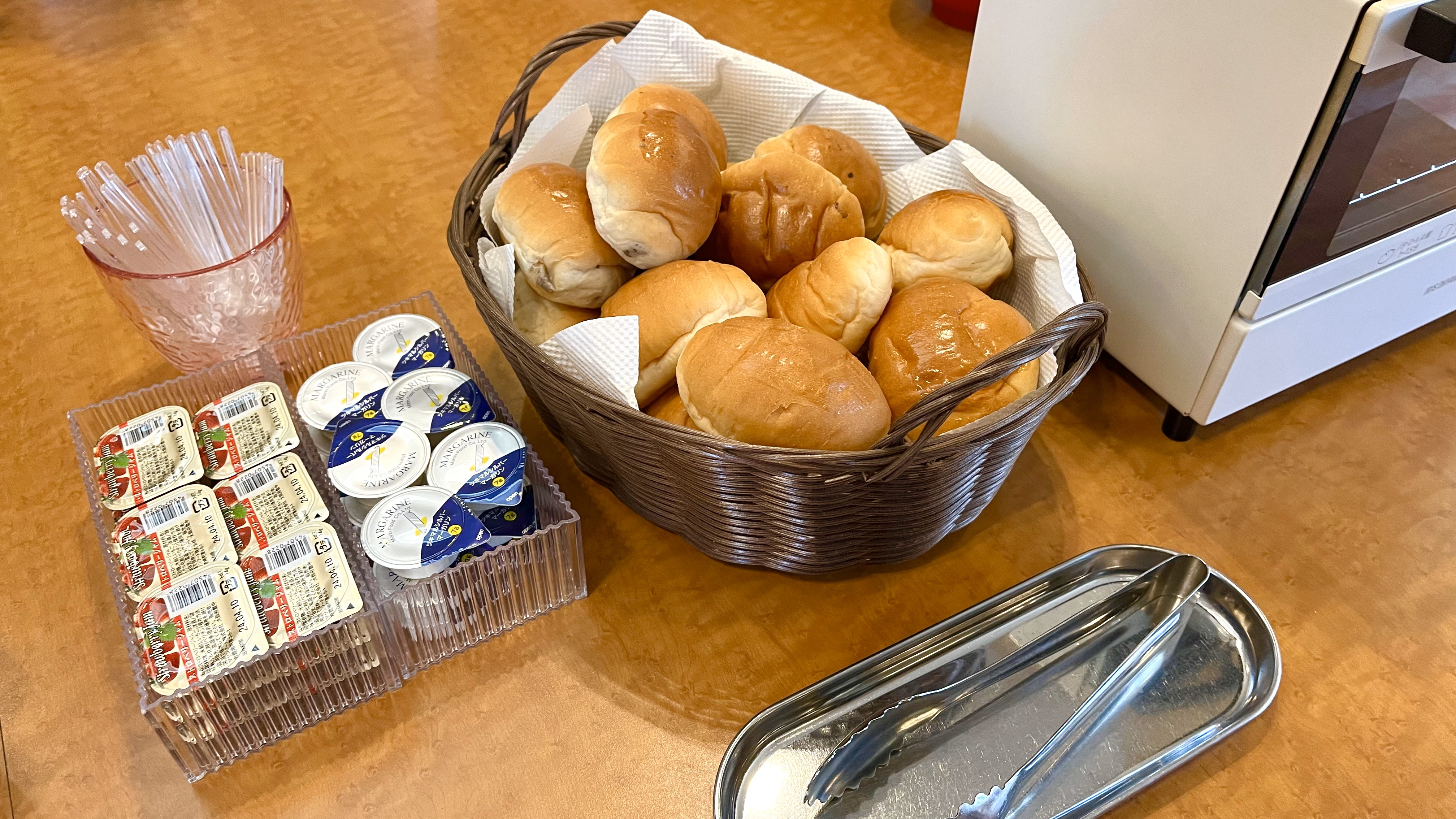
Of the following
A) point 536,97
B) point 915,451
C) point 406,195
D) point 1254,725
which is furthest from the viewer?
point 536,97

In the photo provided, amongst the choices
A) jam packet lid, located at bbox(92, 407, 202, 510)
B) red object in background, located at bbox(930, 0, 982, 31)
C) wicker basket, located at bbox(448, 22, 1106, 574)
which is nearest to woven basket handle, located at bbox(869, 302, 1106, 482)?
wicker basket, located at bbox(448, 22, 1106, 574)

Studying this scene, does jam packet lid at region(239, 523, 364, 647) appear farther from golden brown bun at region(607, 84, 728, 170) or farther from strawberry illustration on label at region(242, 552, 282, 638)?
golden brown bun at region(607, 84, 728, 170)

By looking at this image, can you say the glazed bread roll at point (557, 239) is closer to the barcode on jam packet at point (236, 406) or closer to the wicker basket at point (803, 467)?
the wicker basket at point (803, 467)

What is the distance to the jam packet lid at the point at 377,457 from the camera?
65 centimetres

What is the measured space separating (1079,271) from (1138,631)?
0.28 m

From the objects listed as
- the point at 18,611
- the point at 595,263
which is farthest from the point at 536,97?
the point at 18,611

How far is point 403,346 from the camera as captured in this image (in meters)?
0.76

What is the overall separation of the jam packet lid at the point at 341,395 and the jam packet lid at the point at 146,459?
8 cm

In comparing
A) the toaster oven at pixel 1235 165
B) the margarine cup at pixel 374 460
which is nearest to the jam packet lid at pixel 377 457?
the margarine cup at pixel 374 460

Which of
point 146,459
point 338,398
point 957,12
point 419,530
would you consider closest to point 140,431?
point 146,459

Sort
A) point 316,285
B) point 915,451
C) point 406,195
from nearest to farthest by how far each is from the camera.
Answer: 1. point 915,451
2. point 316,285
3. point 406,195

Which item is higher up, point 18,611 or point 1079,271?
point 1079,271

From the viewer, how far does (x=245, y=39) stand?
1280mm

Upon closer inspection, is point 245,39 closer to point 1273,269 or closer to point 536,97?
point 536,97
